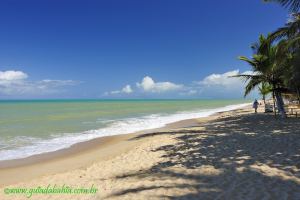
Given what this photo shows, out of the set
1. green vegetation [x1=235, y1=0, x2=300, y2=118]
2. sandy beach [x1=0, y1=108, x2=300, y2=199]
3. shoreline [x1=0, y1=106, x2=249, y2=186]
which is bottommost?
shoreline [x1=0, y1=106, x2=249, y2=186]

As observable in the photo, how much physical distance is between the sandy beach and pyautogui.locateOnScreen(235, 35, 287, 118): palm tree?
625cm

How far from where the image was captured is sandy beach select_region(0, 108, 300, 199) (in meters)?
5.14

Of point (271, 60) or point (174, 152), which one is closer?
point (174, 152)

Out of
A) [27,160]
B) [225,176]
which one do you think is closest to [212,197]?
[225,176]

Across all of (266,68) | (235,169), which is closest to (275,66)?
(266,68)

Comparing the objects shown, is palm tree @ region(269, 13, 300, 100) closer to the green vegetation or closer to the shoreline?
the green vegetation

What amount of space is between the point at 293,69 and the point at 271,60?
5.44 ft

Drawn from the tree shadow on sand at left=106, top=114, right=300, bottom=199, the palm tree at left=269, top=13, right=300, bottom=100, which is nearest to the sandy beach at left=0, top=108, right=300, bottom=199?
the tree shadow on sand at left=106, top=114, right=300, bottom=199

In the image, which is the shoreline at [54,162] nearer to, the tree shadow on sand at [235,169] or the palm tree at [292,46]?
the tree shadow on sand at [235,169]

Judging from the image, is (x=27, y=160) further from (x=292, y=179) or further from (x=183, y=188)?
(x=292, y=179)

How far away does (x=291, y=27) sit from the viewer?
38.0ft

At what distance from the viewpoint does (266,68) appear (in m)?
16.0

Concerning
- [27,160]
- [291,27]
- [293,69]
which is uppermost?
[291,27]

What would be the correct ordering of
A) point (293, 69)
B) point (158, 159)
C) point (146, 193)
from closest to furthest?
point (146, 193) → point (158, 159) → point (293, 69)
